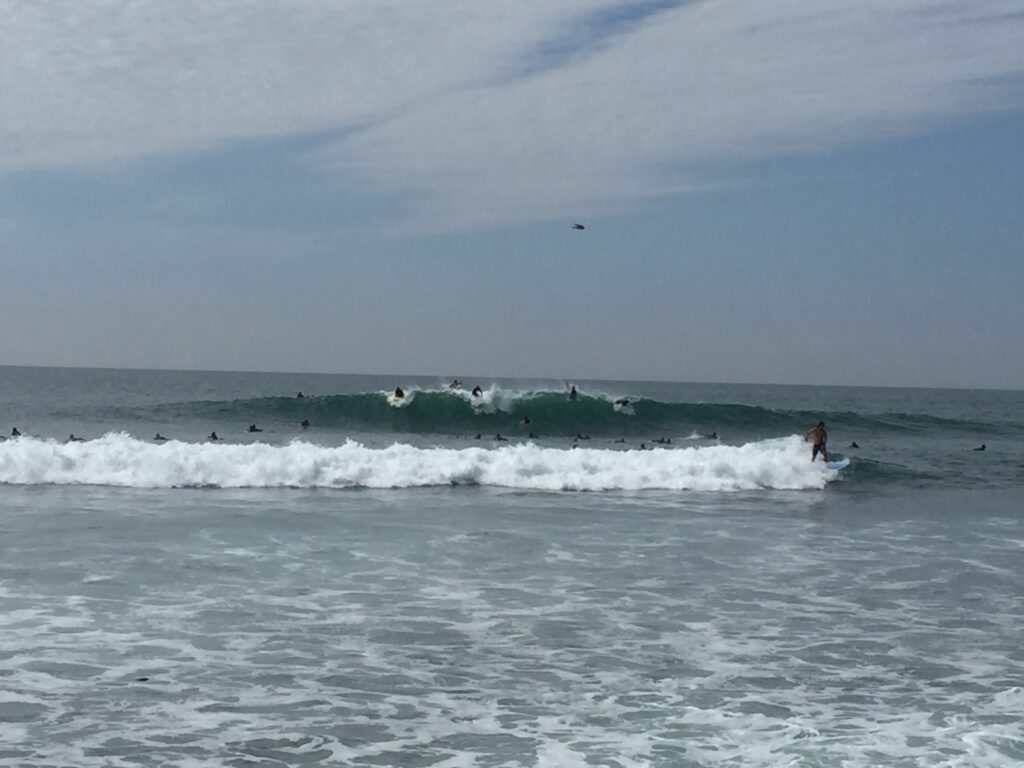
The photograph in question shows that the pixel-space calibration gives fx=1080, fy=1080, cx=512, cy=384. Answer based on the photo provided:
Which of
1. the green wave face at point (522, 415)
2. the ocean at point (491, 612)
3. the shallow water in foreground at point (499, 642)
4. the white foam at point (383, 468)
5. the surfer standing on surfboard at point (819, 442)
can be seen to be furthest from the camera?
the green wave face at point (522, 415)

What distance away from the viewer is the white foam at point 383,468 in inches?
938

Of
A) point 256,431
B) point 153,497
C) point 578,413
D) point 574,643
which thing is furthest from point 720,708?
point 578,413

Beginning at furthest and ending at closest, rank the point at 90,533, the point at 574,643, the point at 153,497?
the point at 153,497 < the point at 90,533 < the point at 574,643

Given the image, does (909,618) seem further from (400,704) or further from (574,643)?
(400,704)

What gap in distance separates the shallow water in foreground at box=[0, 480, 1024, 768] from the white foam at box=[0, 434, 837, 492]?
5.21 m

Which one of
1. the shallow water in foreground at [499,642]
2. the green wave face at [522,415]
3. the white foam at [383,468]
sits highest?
the green wave face at [522,415]

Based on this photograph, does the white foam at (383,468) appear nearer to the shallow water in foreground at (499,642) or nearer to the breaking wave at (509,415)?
the shallow water in foreground at (499,642)

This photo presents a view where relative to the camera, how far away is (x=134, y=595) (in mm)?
12156

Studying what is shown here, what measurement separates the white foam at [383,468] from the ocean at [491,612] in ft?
0.26

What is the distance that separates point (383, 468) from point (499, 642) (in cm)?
1460

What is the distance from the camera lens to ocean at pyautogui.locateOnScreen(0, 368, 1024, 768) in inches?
310

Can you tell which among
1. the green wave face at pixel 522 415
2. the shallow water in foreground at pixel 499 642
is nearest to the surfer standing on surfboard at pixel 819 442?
the shallow water in foreground at pixel 499 642

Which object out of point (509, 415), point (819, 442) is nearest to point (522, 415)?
point (509, 415)

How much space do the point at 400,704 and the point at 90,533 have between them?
9.53m
